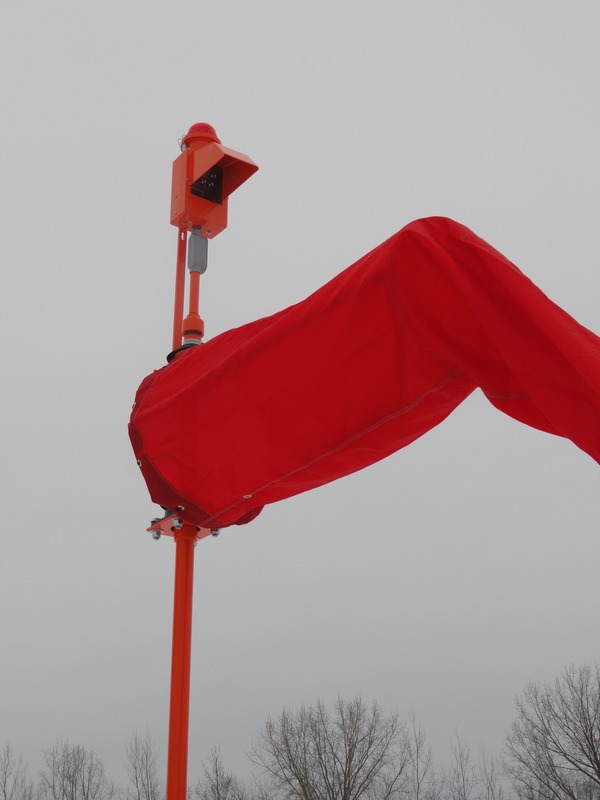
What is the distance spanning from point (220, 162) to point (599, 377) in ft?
7.50

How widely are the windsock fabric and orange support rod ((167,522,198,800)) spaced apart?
0.13 metres

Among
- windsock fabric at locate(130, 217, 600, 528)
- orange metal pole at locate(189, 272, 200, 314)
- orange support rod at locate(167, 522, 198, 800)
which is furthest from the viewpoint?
orange metal pole at locate(189, 272, 200, 314)

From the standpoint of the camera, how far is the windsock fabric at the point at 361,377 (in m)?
1.75

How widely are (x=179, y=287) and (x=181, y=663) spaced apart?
151cm

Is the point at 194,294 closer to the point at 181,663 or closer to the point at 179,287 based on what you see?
the point at 179,287

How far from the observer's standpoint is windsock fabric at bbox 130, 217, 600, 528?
5.73 feet

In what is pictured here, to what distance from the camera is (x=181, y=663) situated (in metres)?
2.75

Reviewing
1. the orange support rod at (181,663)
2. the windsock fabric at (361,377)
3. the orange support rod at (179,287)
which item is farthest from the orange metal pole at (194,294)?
the orange support rod at (181,663)

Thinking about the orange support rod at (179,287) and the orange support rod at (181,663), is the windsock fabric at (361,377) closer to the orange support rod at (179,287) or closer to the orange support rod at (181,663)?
the orange support rod at (181,663)

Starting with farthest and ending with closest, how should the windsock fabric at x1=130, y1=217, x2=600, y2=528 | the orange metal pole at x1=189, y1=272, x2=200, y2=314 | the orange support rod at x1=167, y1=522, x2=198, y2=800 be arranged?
the orange metal pole at x1=189, y1=272, x2=200, y2=314 → the orange support rod at x1=167, y1=522, x2=198, y2=800 → the windsock fabric at x1=130, y1=217, x2=600, y2=528

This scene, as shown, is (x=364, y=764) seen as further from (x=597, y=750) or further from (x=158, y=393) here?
(x=158, y=393)

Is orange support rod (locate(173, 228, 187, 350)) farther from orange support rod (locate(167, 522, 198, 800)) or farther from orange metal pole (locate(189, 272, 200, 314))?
orange support rod (locate(167, 522, 198, 800))

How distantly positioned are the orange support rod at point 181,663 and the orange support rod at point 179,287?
81 centimetres

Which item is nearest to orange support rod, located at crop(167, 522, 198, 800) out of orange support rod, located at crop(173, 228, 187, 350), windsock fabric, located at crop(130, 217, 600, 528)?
windsock fabric, located at crop(130, 217, 600, 528)
